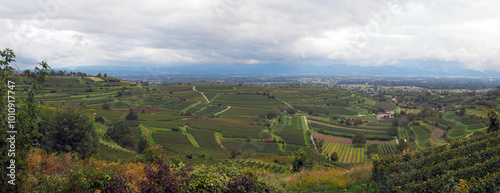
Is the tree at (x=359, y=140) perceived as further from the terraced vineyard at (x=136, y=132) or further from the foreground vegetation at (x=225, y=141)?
the terraced vineyard at (x=136, y=132)

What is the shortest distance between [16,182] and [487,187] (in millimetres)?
12265

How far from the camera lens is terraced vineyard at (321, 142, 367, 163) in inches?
1983

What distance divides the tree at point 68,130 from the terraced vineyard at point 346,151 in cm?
4867

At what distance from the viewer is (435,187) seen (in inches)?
282

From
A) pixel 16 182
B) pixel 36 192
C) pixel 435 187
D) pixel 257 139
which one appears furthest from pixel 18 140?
pixel 257 139

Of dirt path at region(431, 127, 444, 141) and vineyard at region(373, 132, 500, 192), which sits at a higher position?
vineyard at region(373, 132, 500, 192)

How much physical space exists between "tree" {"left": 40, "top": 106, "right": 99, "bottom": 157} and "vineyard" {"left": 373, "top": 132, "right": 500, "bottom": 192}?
62.0 feet

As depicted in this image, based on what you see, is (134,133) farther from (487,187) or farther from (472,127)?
(472,127)

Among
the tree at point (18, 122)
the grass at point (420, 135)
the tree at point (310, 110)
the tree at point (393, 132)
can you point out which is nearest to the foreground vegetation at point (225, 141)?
the tree at point (18, 122)

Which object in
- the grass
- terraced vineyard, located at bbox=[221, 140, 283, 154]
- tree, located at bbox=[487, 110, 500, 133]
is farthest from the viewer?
the grass

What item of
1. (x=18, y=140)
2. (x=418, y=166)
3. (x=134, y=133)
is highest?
(x=18, y=140)

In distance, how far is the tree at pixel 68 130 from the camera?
15.6m

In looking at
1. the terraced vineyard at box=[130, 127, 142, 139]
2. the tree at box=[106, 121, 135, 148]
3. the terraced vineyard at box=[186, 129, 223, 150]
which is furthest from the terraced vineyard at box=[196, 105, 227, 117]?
the tree at box=[106, 121, 135, 148]

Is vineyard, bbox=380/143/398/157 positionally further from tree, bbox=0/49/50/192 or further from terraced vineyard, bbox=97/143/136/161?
tree, bbox=0/49/50/192
